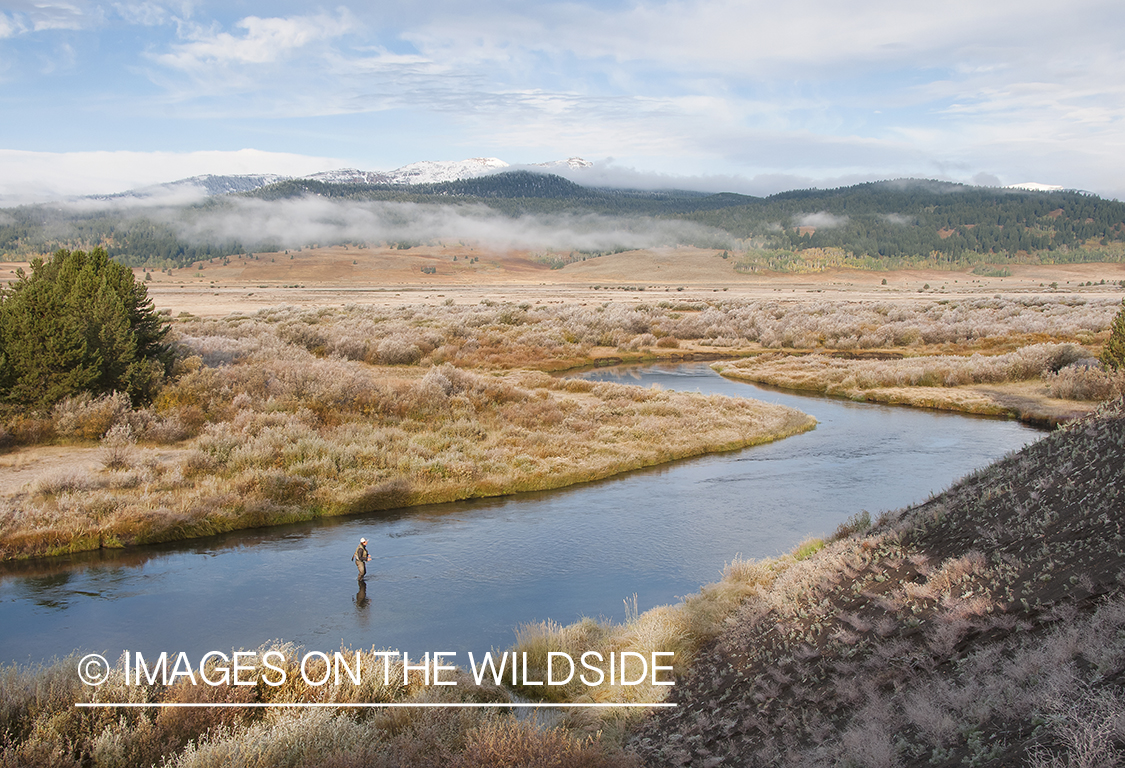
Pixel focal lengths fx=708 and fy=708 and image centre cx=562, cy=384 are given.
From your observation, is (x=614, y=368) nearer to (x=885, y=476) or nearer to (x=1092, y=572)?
(x=885, y=476)

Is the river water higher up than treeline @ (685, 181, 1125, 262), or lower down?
lower down

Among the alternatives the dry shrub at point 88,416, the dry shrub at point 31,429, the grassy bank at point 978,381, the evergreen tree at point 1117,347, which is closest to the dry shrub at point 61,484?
the dry shrub at point 88,416

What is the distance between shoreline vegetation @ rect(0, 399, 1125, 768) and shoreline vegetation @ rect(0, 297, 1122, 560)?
7277 mm

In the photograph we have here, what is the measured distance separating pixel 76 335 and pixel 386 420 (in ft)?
30.7

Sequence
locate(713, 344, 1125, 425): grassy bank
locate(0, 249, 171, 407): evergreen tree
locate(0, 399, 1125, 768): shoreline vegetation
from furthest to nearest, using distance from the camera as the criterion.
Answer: locate(713, 344, 1125, 425): grassy bank → locate(0, 249, 171, 407): evergreen tree → locate(0, 399, 1125, 768): shoreline vegetation

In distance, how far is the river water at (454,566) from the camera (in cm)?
1174

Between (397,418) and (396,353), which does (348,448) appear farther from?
(396,353)

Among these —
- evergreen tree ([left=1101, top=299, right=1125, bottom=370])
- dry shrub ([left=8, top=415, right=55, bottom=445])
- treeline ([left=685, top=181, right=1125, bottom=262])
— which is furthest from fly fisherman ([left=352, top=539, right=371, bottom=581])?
treeline ([left=685, top=181, right=1125, bottom=262])

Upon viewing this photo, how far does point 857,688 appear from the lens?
23.4ft

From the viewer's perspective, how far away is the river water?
11742mm

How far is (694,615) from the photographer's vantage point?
35.7 ft

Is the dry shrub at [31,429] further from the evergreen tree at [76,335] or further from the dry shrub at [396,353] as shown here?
the dry shrub at [396,353]

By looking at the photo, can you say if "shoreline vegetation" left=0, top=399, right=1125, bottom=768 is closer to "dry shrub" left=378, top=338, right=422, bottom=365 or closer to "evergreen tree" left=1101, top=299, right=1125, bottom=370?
"evergreen tree" left=1101, top=299, right=1125, bottom=370

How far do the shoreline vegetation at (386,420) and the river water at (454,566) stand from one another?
85cm
